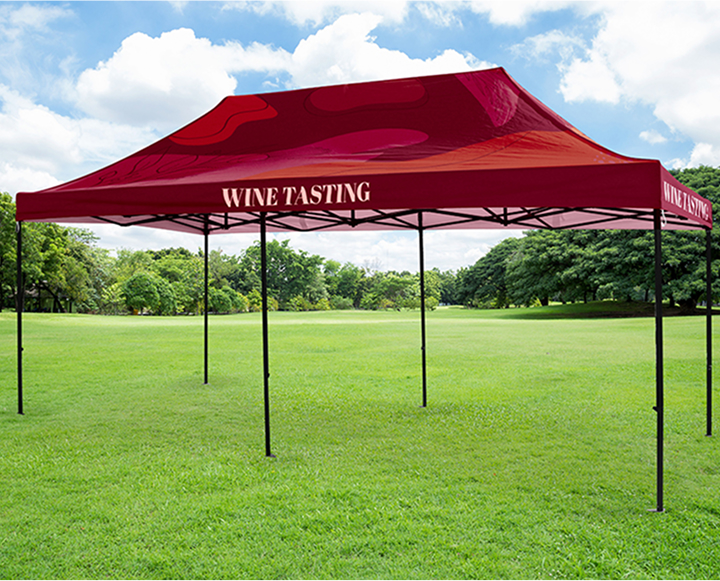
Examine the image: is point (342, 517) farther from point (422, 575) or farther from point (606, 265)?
point (606, 265)

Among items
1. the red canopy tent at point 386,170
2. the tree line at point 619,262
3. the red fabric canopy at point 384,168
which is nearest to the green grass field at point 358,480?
the red canopy tent at point 386,170

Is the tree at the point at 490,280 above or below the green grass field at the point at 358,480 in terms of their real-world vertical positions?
above

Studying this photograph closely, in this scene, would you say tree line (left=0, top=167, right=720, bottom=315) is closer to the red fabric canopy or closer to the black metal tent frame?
the black metal tent frame

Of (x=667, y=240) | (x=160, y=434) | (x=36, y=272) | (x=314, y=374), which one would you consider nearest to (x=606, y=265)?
(x=667, y=240)

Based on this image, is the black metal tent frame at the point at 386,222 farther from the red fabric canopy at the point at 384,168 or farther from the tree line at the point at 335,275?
the tree line at the point at 335,275

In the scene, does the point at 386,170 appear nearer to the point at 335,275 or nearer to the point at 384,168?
the point at 384,168

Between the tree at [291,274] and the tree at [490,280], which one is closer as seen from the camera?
the tree at [490,280]

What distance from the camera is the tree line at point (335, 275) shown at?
2617cm

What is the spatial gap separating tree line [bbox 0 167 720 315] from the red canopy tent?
24.0 meters

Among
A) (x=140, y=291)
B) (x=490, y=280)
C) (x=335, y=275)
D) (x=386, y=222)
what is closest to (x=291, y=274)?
(x=335, y=275)

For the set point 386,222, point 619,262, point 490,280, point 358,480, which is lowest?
point 358,480

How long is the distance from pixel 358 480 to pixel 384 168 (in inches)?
89.5

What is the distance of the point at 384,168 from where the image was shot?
3.64 metres

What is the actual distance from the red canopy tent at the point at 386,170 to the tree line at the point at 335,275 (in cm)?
2401
